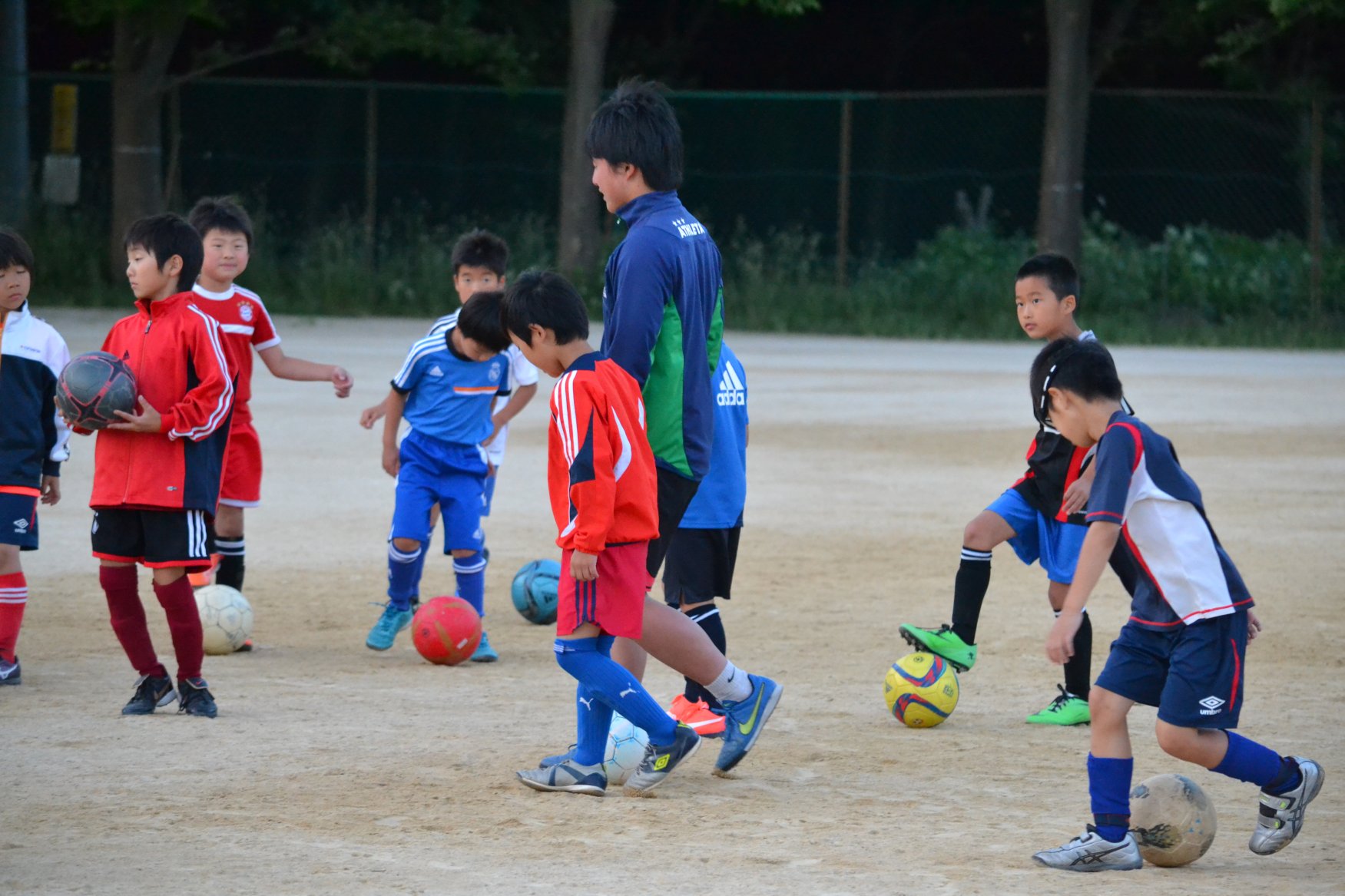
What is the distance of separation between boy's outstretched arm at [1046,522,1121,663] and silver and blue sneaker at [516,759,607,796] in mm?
1373

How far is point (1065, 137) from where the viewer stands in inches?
899

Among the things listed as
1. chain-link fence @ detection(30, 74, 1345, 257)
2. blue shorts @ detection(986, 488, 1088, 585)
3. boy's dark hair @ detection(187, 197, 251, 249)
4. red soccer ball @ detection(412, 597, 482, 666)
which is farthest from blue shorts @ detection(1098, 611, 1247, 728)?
chain-link fence @ detection(30, 74, 1345, 257)

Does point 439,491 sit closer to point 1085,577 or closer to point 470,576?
point 470,576

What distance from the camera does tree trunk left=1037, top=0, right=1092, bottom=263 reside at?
22750 millimetres

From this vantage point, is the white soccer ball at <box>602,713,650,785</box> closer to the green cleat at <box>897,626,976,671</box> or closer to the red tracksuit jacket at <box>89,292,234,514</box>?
the green cleat at <box>897,626,976,671</box>

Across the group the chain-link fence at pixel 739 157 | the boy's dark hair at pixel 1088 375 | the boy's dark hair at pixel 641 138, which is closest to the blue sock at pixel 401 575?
the boy's dark hair at pixel 641 138

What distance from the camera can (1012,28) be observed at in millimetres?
31391

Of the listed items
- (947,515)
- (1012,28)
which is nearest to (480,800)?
(947,515)

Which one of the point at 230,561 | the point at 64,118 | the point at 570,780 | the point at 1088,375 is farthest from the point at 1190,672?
the point at 64,118

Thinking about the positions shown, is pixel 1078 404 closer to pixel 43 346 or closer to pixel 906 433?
pixel 43 346

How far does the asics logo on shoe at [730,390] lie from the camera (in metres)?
5.76

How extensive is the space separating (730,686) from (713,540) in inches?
24.8

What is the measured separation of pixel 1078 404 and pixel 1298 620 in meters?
3.55

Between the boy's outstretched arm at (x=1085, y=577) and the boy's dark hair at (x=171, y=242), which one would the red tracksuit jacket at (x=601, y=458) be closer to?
the boy's outstretched arm at (x=1085, y=577)
